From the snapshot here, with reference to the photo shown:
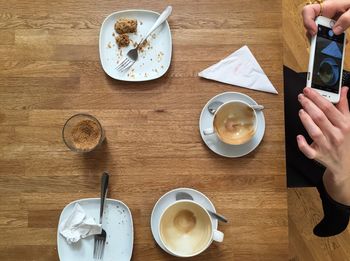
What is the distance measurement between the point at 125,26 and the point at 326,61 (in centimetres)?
54

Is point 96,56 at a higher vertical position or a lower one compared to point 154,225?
higher

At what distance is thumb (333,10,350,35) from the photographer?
0.98m

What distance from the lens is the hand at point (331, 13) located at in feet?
3.25

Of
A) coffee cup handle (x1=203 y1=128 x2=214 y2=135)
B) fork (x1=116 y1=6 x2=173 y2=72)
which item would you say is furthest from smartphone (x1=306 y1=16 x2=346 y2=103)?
fork (x1=116 y1=6 x2=173 y2=72)

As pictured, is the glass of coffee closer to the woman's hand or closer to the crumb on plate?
the crumb on plate

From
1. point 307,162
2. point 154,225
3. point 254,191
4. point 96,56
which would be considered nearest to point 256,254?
→ point 254,191

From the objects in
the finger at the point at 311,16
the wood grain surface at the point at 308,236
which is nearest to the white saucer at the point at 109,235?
the finger at the point at 311,16

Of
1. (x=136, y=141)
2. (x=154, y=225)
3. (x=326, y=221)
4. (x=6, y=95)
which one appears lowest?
(x=326, y=221)

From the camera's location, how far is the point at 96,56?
1.01 meters

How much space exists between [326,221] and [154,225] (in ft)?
1.70

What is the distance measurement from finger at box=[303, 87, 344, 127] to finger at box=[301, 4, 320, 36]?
168 millimetres

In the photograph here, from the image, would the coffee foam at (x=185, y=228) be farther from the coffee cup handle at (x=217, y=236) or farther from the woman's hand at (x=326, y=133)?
the woman's hand at (x=326, y=133)

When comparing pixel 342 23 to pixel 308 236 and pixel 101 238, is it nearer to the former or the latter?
pixel 101 238

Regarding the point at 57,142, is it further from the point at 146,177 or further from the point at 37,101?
the point at 146,177
